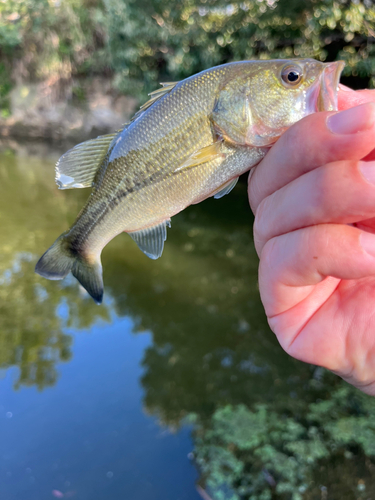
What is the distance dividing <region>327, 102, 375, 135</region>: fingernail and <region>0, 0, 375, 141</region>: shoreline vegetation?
7.10m

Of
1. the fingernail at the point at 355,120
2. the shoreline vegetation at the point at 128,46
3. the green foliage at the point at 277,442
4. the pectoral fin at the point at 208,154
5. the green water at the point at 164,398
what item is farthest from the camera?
the shoreline vegetation at the point at 128,46

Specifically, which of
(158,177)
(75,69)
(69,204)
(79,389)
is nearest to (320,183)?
(158,177)

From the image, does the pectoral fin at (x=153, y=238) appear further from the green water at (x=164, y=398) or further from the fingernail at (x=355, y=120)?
the green water at (x=164, y=398)

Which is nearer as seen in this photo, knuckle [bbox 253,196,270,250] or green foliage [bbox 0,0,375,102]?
knuckle [bbox 253,196,270,250]

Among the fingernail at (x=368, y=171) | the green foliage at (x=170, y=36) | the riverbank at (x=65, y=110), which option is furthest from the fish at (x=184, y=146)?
the riverbank at (x=65, y=110)

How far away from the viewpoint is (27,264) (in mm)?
6684

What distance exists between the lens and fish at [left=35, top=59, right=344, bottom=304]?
1.36 meters

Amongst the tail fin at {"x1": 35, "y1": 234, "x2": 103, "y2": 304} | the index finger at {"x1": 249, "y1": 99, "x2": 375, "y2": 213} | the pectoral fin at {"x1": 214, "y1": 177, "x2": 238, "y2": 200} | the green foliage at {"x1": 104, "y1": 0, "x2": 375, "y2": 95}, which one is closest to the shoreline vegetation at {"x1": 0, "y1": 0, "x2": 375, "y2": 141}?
the green foliage at {"x1": 104, "y1": 0, "x2": 375, "y2": 95}

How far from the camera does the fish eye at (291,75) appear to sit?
1338 mm

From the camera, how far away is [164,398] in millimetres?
4043

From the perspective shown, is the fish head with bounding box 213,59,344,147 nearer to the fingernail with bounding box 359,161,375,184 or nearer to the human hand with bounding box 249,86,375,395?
the human hand with bounding box 249,86,375,395

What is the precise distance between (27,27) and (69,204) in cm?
1004

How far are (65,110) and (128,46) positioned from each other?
4.65 metres

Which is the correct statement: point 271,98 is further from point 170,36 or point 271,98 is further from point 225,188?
point 170,36
